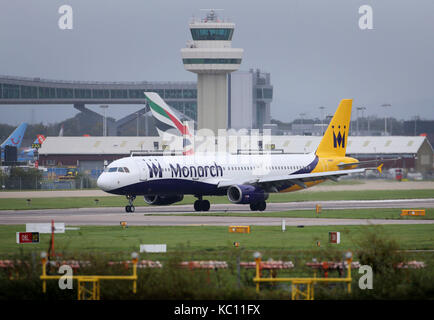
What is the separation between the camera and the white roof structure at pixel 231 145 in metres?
133

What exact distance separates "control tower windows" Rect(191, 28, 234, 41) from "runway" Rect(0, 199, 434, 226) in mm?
60752

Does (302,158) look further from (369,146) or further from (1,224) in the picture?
(369,146)

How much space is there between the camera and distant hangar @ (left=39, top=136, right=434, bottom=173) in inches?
5192

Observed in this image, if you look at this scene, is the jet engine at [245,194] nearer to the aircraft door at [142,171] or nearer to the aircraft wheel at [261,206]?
the aircraft wheel at [261,206]

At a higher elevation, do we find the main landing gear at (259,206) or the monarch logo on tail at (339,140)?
the monarch logo on tail at (339,140)

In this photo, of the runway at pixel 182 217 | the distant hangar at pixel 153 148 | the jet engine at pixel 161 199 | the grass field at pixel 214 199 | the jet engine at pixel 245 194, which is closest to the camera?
the runway at pixel 182 217

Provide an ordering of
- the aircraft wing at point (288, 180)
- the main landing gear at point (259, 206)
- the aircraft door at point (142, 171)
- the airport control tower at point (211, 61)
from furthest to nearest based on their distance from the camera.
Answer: the airport control tower at point (211, 61) → the aircraft wing at point (288, 180) → the main landing gear at point (259, 206) → the aircraft door at point (142, 171)

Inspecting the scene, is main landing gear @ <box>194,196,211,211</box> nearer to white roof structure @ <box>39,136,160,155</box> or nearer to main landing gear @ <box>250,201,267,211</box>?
main landing gear @ <box>250,201,267,211</box>

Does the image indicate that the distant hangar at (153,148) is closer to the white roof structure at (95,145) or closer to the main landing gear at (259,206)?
the white roof structure at (95,145)

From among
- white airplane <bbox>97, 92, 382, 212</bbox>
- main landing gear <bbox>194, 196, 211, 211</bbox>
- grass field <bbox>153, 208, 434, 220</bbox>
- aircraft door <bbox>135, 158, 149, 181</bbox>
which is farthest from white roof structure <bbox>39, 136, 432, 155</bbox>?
grass field <bbox>153, 208, 434, 220</bbox>

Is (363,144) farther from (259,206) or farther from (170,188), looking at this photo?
(170,188)

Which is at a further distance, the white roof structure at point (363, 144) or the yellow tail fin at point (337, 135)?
the white roof structure at point (363, 144)

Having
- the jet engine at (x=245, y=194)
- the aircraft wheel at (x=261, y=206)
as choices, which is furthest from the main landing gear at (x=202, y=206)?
the aircraft wheel at (x=261, y=206)

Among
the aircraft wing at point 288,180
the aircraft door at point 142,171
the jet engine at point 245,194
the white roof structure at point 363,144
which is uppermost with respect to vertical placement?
the white roof structure at point 363,144
